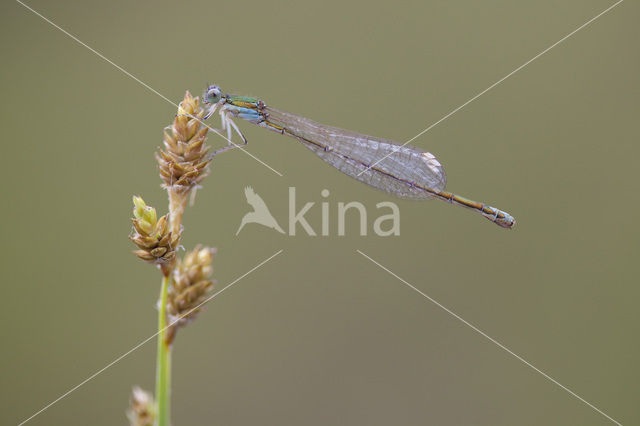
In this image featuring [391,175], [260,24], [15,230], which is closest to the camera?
[391,175]

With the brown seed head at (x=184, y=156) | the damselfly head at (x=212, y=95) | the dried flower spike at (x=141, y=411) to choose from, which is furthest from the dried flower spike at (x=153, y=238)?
the damselfly head at (x=212, y=95)

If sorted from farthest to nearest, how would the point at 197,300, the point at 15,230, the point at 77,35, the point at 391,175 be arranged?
the point at 77,35
the point at 15,230
the point at 391,175
the point at 197,300

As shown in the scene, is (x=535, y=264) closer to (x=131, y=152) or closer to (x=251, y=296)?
(x=251, y=296)

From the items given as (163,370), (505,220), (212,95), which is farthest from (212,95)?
(163,370)

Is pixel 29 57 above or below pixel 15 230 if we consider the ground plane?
above

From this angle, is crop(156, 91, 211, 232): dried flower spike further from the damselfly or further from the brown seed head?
the damselfly

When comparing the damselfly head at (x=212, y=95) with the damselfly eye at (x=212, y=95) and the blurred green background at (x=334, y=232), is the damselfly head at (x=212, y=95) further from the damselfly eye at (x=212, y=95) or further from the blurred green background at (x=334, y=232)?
the blurred green background at (x=334, y=232)

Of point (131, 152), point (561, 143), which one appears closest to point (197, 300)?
point (131, 152)
